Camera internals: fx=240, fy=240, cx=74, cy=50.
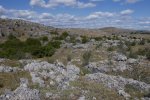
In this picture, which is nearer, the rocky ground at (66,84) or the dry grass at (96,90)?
the rocky ground at (66,84)

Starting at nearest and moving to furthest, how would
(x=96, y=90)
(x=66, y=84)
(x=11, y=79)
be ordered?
(x=96, y=90) < (x=66, y=84) < (x=11, y=79)

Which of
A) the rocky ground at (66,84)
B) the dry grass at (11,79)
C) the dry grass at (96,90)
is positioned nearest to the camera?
the rocky ground at (66,84)

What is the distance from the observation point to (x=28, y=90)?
24812 millimetres

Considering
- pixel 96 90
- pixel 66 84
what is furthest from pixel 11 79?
pixel 96 90

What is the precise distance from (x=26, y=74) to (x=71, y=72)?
6031 millimetres

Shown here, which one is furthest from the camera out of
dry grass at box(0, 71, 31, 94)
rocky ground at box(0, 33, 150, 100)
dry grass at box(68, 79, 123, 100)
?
dry grass at box(0, 71, 31, 94)

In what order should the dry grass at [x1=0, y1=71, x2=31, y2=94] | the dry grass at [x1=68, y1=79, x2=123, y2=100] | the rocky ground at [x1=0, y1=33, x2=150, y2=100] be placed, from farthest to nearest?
the dry grass at [x1=0, y1=71, x2=31, y2=94]
the dry grass at [x1=68, y1=79, x2=123, y2=100]
the rocky ground at [x1=0, y1=33, x2=150, y2=100]

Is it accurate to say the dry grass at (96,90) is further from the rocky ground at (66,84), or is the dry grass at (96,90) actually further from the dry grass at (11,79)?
the dry grass at (11,79)

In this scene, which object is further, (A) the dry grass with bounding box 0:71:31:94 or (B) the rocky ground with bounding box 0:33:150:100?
(A) the dry grass with bounding box 0:71:31:94

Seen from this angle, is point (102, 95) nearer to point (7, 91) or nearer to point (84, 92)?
point (84, 92)

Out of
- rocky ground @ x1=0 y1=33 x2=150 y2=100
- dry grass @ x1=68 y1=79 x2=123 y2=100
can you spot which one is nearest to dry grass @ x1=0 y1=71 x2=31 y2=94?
rocky ground @ x1=0 y1=33 x2=150 y2=100

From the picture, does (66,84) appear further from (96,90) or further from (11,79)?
(11,79)

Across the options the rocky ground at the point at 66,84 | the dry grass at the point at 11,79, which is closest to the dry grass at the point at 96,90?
the rocky ground at the point at 66,84

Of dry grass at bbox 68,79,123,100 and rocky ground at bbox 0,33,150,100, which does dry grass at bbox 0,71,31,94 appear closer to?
rocky ground at bbox 0,33,150,100
